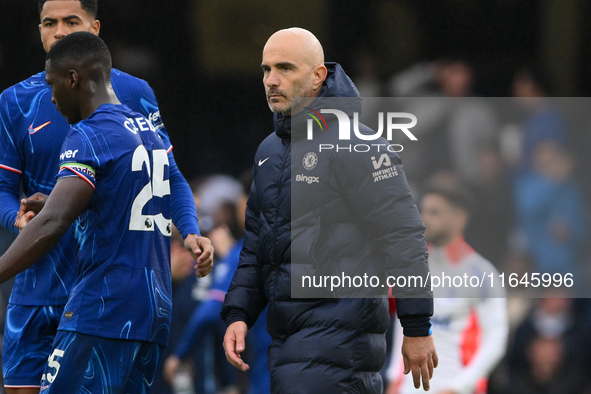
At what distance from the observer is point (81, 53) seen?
9.43 feet

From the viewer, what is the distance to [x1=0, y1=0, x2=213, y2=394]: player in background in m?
3.20

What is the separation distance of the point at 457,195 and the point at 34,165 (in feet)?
9.14

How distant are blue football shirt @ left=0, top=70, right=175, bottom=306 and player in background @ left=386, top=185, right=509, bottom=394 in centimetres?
218

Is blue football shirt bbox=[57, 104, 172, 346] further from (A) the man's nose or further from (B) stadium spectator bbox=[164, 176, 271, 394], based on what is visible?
(B) stadium spectator bbox=[164, 176, 271, 394]

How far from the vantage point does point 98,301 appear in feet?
9.14

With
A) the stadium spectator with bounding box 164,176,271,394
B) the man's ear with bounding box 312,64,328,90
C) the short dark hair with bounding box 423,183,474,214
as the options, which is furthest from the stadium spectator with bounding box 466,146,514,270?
the man's ear with bounding box 312,64,328,90

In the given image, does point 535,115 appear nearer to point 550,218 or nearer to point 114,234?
point 550,218

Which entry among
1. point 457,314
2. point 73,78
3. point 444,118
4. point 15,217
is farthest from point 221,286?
point 73,78

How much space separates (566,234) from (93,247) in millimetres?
3334

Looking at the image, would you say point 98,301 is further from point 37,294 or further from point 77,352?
point 37,294

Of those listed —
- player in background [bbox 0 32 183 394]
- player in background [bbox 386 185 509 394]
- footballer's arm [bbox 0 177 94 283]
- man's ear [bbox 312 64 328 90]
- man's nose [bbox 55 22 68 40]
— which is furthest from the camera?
player in background [bbox 386 185 509 394]

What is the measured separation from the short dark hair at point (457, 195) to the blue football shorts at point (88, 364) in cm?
277

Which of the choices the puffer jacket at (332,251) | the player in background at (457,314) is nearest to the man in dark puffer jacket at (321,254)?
the puffer jacket at (332,251)

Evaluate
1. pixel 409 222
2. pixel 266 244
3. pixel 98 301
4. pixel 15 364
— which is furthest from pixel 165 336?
pixel 409 222
